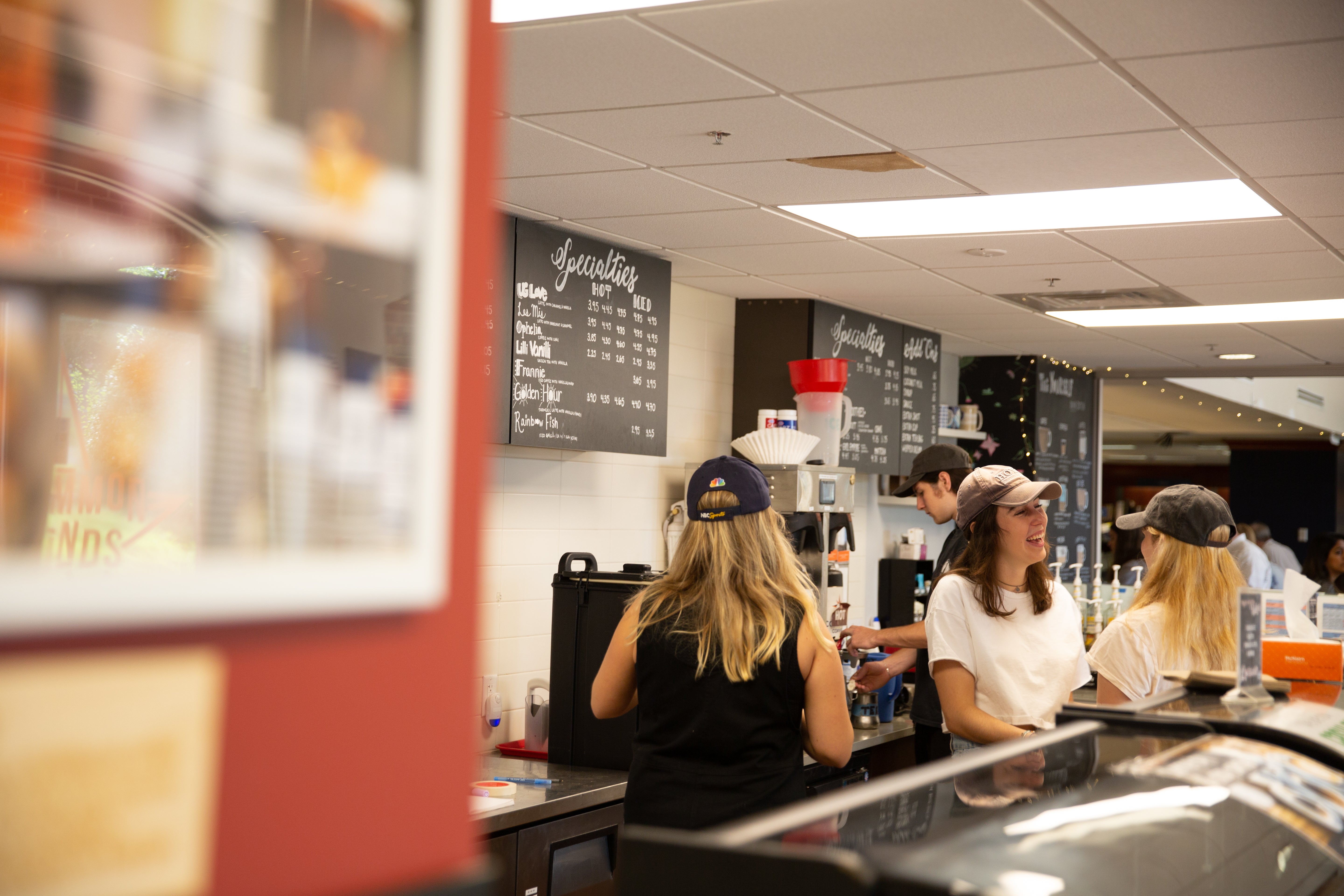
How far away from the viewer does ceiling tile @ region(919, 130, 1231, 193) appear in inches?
115

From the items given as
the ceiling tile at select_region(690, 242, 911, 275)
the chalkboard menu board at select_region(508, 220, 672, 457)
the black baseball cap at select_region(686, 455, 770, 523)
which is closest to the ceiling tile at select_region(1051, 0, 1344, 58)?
the black baseball cap at select_region(686, 455, 770, 523)

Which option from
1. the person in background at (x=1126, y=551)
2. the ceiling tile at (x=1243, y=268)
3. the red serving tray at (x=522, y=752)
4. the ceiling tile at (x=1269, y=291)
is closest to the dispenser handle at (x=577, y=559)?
the red serving tray at (x=522, y=752)

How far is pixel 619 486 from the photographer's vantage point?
4809 mm

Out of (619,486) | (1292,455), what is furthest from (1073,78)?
(1292,455)

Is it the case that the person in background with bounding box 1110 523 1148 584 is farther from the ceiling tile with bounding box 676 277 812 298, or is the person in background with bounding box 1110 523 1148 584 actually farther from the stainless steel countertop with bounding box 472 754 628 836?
the stainless steel countertop with bounding box 472 754 628 836

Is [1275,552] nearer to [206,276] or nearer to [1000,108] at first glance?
[1000,108]

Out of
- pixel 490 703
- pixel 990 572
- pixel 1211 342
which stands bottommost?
pixel 490 703

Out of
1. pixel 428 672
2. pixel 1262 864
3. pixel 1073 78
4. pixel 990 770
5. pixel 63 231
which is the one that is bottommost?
pixel 1262 864

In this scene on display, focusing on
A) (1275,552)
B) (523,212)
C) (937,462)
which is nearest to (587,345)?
(523,212)

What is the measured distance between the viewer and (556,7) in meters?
2.20

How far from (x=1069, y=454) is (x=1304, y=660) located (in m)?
5.33

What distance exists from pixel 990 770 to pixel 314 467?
99 cm

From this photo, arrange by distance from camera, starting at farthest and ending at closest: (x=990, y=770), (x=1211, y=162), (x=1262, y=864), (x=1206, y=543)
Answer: (x=1211, y=162), (x=1206, y=543), (x=1262, y=864), (x=990, y=770)

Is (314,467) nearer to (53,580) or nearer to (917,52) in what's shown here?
(53,580)
